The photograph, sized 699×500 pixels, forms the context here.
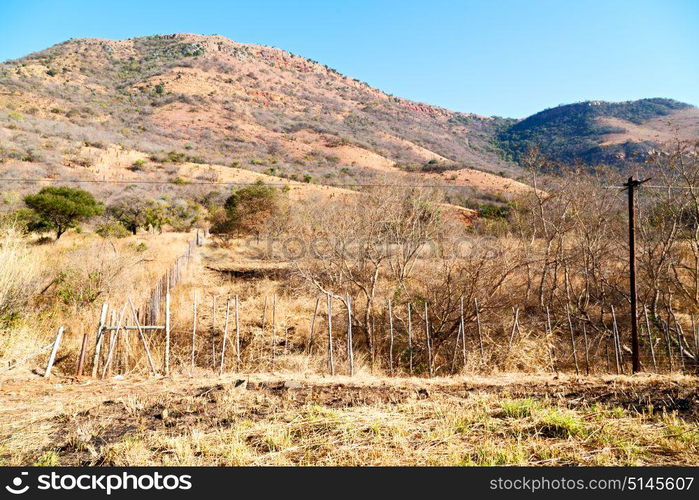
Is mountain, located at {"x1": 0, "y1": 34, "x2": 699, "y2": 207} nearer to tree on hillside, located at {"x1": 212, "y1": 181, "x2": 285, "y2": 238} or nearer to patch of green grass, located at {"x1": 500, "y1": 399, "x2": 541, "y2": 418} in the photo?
tree on hillside, located at {"x1": 212, "y1": 181, "x2": 285, "y2": 238}

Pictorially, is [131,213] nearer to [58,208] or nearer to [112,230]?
[112,230]

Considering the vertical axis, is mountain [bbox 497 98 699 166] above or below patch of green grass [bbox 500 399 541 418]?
above

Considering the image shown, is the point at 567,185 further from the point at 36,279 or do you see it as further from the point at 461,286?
the point at 36,279

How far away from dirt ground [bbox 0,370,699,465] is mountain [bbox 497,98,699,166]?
1856 inches

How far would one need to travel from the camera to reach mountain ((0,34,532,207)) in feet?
128

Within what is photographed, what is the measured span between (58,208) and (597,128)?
2671 inches

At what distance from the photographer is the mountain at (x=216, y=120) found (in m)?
39.0

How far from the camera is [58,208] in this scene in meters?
21.2

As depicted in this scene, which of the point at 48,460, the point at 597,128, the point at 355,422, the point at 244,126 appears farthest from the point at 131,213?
the point at 597,128

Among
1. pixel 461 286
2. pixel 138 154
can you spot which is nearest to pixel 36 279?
pixel 461 286

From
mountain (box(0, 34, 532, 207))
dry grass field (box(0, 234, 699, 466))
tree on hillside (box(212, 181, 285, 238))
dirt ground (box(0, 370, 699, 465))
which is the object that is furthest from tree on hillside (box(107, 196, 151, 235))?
dirt ground (box(0, 370, 699, 465))

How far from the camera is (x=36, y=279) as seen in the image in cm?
1212

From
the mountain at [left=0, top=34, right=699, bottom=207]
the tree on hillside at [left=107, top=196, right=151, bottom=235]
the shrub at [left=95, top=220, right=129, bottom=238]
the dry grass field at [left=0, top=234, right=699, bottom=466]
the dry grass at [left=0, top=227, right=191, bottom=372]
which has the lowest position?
the dry grass field at [left=0, top=234, right=699, bottom=466]

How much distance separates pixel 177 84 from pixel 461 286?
64.6m
